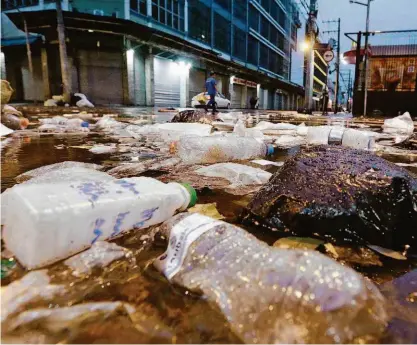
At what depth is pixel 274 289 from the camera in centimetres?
89

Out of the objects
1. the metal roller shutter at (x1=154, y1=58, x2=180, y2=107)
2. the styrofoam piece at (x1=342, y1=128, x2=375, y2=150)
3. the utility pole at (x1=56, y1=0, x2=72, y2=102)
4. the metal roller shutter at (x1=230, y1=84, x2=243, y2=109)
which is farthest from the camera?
the metal roller shutter at (x1=230, y1=84, x2=243, y2=109)

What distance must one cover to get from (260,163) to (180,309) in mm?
2295

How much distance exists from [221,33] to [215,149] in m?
31.0

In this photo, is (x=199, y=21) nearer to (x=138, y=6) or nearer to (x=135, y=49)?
(x=138, y=6)

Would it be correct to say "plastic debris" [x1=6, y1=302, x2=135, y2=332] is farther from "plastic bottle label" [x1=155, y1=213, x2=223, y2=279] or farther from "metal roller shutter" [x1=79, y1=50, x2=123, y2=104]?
"metal roller shutter" [x1=79, y1=50, x2=123, y2=104]

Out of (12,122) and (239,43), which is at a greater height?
(239,43)

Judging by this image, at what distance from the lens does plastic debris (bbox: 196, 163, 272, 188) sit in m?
2.33

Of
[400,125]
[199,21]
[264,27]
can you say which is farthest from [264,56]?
[400,125]

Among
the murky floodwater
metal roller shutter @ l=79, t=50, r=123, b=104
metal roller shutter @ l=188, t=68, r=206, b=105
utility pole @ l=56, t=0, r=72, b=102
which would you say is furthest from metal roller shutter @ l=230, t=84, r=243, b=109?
the murky floodwater

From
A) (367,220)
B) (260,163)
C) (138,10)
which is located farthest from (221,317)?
A: (138,10)

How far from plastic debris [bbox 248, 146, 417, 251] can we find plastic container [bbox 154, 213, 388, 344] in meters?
0.39

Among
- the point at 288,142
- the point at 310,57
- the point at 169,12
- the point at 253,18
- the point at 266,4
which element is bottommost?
the point at 288,142

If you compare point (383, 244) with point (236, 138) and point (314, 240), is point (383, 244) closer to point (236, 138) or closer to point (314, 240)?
point (314, 240)

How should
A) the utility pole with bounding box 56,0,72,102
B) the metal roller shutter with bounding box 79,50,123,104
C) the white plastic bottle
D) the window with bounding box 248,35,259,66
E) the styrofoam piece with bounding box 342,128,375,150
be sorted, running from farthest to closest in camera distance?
the window with bounding box 248,35,259,66 < the metal roller shutter with bounding box 79,50,123,104 < the utility pole with bounding box 56,0,72,102 < the styrofoam piece with bounding box 342,128,375,150 < the white plastic bottle
